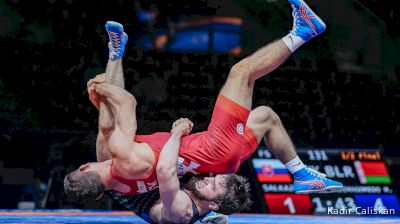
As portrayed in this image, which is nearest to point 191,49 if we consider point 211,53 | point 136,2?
point 211,53

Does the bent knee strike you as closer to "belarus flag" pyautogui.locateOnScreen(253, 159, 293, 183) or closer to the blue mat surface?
the blue mat surface

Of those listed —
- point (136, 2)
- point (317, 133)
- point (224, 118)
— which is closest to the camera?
point (224, 118)

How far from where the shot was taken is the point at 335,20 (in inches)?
410

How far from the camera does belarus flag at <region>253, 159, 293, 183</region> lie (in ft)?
25.1

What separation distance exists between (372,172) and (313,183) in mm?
3467

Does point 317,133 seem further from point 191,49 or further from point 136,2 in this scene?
point 136,2

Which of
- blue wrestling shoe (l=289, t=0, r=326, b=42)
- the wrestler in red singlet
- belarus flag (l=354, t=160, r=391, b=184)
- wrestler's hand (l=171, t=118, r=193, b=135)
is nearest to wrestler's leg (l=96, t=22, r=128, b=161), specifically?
the wrestler in red singlet

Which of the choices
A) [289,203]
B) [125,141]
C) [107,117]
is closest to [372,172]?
[289,203]

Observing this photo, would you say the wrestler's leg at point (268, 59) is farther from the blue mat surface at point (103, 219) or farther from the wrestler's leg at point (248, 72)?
the blue mat surface at point (103, 219)

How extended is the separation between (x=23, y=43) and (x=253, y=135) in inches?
223

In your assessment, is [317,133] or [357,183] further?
[317,133]

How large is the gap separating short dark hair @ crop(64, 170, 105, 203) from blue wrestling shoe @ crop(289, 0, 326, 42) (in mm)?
1531
